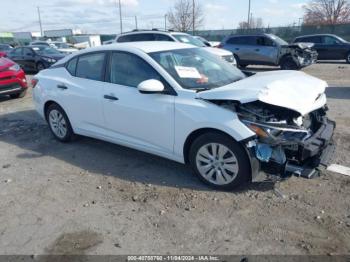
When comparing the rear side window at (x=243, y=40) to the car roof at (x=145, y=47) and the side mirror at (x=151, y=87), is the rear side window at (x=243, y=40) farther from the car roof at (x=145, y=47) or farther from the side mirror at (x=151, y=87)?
the side mirror at (x=151, y=87)

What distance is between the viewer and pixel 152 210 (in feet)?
12.8

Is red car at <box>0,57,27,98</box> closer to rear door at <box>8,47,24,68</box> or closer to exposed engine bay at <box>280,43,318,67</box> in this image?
rear door at <box>8,47,24,68</box>

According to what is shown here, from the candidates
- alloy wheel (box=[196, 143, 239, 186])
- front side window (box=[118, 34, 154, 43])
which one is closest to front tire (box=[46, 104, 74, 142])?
alloy wheel (box=[196, 143, 239, 186])

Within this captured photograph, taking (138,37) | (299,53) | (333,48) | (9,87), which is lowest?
(9,87)

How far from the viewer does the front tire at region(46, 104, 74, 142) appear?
5.98 m

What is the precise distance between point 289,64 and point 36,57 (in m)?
11.9

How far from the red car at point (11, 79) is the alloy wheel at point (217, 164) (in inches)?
307

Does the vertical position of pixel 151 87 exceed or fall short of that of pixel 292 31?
it exceeds it

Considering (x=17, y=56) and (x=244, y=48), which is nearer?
(x=244, y=48)

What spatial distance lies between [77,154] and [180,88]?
2.34 m

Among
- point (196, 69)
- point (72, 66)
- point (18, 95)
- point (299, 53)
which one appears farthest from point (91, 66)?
point (299, 53)

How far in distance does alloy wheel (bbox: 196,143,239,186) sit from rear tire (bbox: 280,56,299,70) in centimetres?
1283

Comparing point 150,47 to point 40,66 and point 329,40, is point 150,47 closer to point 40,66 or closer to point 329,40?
point 40,66

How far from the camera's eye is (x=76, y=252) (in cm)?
322
